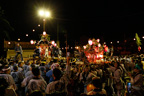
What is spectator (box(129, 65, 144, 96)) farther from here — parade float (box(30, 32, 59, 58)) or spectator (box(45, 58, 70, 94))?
parade float (box(30, 32, 59, 58))

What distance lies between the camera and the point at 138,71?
5297 mm

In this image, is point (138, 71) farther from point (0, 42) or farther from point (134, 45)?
point (134, 45)

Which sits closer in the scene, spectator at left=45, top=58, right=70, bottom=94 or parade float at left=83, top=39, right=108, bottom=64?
spectator at left=45, top=58, right=70, bottom=94

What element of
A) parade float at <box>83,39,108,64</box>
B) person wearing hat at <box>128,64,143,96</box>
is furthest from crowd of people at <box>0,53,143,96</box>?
parade float at <box>83,39,108,64</box>

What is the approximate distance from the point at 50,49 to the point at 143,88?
45.3 feet

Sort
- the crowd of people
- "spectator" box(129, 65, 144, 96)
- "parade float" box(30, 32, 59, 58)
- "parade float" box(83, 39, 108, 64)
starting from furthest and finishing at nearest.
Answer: "parade float" box(83, 39, 108, 64) → "parade float" box(30, 32, 59, 58) → "spectator" box(129, 65, 144, 96) → the crowd of people

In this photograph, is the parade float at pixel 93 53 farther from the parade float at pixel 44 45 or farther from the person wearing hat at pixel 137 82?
the person wearing hat at pixel 137 82

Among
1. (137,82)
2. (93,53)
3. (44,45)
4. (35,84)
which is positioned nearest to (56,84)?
(35,84)

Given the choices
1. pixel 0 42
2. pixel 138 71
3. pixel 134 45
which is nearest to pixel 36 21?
pixel 0 42

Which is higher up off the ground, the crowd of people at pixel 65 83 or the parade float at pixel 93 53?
the parade float at pixel 93 53

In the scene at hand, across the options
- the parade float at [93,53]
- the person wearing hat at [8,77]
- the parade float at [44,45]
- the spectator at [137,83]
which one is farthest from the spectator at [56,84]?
the parade float at [93,53]

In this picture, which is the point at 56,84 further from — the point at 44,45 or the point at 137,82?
the point at 44,45

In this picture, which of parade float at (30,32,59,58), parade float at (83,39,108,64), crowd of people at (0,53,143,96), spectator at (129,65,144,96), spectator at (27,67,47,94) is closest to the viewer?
crowd of people at (0,53,143,96)

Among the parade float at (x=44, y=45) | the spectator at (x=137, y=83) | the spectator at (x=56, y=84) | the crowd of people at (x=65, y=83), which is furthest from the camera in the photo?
the parade float at (x=44, y=45)
